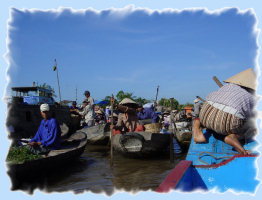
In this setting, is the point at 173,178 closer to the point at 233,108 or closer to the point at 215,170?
the point at 215,170

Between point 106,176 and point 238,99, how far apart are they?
14.3 feet

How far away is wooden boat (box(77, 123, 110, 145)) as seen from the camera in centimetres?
1038

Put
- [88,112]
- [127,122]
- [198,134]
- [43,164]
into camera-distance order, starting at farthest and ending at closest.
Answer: [88,112]
[127,122]
[43,164]
[198,134]

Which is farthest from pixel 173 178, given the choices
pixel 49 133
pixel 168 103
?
pixel 168 103

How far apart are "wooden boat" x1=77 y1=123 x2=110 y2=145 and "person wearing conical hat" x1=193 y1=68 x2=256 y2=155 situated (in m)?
7.49

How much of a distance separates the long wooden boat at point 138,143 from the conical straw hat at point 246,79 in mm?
4411

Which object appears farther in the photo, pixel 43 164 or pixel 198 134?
pixel 43 164

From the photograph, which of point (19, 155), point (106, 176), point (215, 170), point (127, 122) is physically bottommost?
point (106, 176)

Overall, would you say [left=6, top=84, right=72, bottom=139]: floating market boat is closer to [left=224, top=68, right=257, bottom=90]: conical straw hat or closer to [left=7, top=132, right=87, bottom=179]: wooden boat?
[left=7, top=132, right=87, bottom=179]: wooden boat

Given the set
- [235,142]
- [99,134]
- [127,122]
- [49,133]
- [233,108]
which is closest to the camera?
[233,108]

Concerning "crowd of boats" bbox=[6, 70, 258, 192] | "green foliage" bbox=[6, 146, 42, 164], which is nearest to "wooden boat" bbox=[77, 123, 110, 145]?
"crowd of boats" bbox=[6, 70, 258, 192]

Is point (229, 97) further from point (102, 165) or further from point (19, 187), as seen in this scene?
point (102, 165)

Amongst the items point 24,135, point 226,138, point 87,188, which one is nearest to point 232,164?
point 226,138

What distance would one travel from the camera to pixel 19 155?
197 inches
